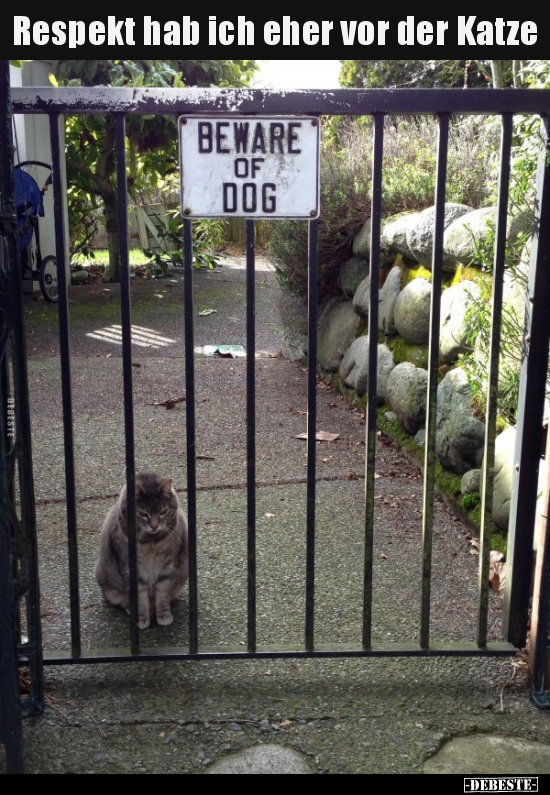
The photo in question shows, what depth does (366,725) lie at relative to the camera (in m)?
2.49

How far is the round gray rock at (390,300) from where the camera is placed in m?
5.63

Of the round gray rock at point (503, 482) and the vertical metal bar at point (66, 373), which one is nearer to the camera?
the vertical metal bar at point (66, 373)

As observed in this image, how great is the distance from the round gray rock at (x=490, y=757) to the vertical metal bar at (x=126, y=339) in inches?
40.0

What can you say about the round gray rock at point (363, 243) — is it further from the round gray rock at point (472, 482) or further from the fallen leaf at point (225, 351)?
the round gray rock at point (472, 482)

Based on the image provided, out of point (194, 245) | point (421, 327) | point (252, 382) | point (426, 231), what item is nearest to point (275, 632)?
point (252, 382)

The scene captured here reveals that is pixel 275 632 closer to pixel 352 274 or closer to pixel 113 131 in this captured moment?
pixel 352 274

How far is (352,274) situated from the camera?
21.9 feet

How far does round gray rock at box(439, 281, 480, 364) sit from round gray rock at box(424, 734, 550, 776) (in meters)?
2.26

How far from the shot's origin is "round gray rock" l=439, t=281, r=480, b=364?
437 cm

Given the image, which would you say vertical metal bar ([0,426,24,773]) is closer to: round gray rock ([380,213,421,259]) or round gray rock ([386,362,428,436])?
round gray rock ([386,362,428,436])

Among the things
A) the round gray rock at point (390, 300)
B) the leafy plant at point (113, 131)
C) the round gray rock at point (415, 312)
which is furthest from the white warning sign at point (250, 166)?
the leafy plant at point (113, 131)

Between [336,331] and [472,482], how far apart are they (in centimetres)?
300

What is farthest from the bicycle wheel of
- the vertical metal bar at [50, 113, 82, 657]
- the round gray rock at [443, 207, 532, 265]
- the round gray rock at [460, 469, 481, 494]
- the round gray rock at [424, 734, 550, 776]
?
the round gray rock at [424, 734, 550, 776]
